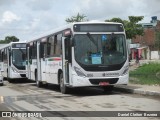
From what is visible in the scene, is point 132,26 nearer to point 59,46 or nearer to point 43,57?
point 43,57

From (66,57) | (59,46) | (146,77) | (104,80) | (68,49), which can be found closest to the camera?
(104,80)

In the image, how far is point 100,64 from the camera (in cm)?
1884

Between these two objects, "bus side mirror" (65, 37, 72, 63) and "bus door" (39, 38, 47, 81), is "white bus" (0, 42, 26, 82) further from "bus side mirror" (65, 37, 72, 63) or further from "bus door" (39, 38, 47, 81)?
"bus side mirror" (65, 37, 72, 63)

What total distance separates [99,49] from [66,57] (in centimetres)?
164

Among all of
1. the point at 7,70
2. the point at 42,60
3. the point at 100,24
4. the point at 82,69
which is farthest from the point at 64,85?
the point at 7,70

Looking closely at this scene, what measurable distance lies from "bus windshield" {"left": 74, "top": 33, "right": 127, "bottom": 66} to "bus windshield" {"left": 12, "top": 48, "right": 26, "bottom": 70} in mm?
14737

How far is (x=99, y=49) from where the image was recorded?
19.0 m

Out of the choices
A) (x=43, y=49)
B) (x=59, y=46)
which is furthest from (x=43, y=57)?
(x=59, y=46)

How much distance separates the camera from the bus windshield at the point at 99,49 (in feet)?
61.7

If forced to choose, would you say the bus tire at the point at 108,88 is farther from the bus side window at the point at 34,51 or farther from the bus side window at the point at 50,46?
the bus side window at the point at 34,51

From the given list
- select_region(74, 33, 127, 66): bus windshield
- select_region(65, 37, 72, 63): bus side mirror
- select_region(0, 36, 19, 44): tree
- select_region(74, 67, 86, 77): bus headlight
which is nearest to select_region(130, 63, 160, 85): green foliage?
select_region(74, 33, 127, 66): bus windshield

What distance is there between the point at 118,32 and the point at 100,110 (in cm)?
656

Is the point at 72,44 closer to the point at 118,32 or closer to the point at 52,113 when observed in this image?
the point at 118,32

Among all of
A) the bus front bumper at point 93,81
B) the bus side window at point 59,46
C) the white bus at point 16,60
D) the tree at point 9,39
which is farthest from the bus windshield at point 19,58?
the tree at point 9,39
